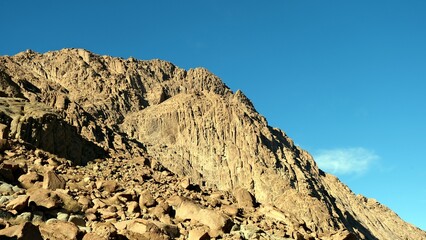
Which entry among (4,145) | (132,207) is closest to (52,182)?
(132,207)

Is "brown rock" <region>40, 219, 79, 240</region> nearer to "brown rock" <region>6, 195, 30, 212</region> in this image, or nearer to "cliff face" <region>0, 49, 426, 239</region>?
"brown rock" <region>6, 195, 30, 212</region>

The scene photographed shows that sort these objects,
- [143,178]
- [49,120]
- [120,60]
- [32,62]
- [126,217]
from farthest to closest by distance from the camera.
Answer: [120,60], [32,62], [49,120], [143,178], [126,217]

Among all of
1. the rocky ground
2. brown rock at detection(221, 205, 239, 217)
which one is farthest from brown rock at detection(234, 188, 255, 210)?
brown rock at detection(221, 205, 239, 217)

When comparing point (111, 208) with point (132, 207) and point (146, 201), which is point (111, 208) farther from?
point (146, 201)

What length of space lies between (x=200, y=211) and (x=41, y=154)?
10.3 meters

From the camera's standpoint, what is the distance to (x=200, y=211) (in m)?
19.2

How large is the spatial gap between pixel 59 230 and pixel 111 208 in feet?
13.0

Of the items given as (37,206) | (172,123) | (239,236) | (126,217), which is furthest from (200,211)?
(172,123)

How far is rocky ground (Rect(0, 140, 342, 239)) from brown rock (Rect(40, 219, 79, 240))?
0.09ft

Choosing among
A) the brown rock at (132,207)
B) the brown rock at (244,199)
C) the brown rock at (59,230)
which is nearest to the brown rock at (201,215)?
the brown rock at (132,207)

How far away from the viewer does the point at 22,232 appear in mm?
11609

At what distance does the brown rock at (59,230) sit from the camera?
12951 mm

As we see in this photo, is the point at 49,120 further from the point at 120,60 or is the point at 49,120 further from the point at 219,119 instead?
the point at 120,60

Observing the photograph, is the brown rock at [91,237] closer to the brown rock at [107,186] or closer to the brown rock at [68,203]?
the brown rock at [68,203]
